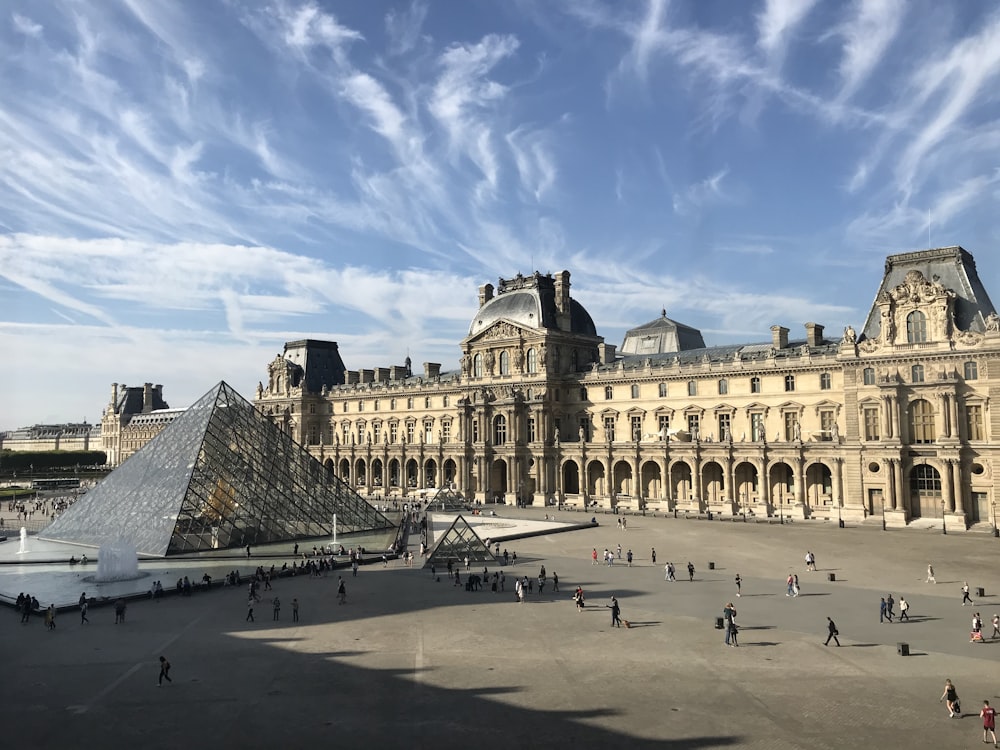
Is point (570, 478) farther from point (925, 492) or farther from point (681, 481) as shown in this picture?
point (925, 492)

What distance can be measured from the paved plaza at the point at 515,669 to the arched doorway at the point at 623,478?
30.9m

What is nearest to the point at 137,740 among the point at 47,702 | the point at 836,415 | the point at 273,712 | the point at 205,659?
the point at 273,712

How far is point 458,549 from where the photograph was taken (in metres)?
35.8

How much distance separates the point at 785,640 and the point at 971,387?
3050 cm

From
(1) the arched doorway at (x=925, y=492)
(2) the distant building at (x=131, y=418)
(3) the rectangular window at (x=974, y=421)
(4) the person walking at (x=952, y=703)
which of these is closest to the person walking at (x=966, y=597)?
(4) the person walking at (x=952, y=703)

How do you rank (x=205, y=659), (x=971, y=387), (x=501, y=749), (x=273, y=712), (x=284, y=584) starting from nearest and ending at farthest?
(x=501, y=749) < (x=273, y=712) < (x=205, y=659) < (x=284, y=584) < (x=971, y=387)

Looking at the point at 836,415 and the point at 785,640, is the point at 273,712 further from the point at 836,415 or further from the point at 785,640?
the point at 836,415

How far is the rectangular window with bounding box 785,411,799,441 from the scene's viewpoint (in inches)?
2099

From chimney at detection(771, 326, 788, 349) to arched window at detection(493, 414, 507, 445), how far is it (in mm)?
23162

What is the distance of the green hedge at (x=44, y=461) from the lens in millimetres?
109975

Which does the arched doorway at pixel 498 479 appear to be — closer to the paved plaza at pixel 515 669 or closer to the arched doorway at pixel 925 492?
the arched doorway at pixel 925 492

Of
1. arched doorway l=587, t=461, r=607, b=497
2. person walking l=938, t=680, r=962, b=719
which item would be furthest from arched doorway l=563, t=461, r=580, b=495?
person walking l=938, t=680, r=962, b=719

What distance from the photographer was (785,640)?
21.3 meters

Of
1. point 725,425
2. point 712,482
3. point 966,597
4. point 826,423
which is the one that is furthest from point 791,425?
point 966,597
